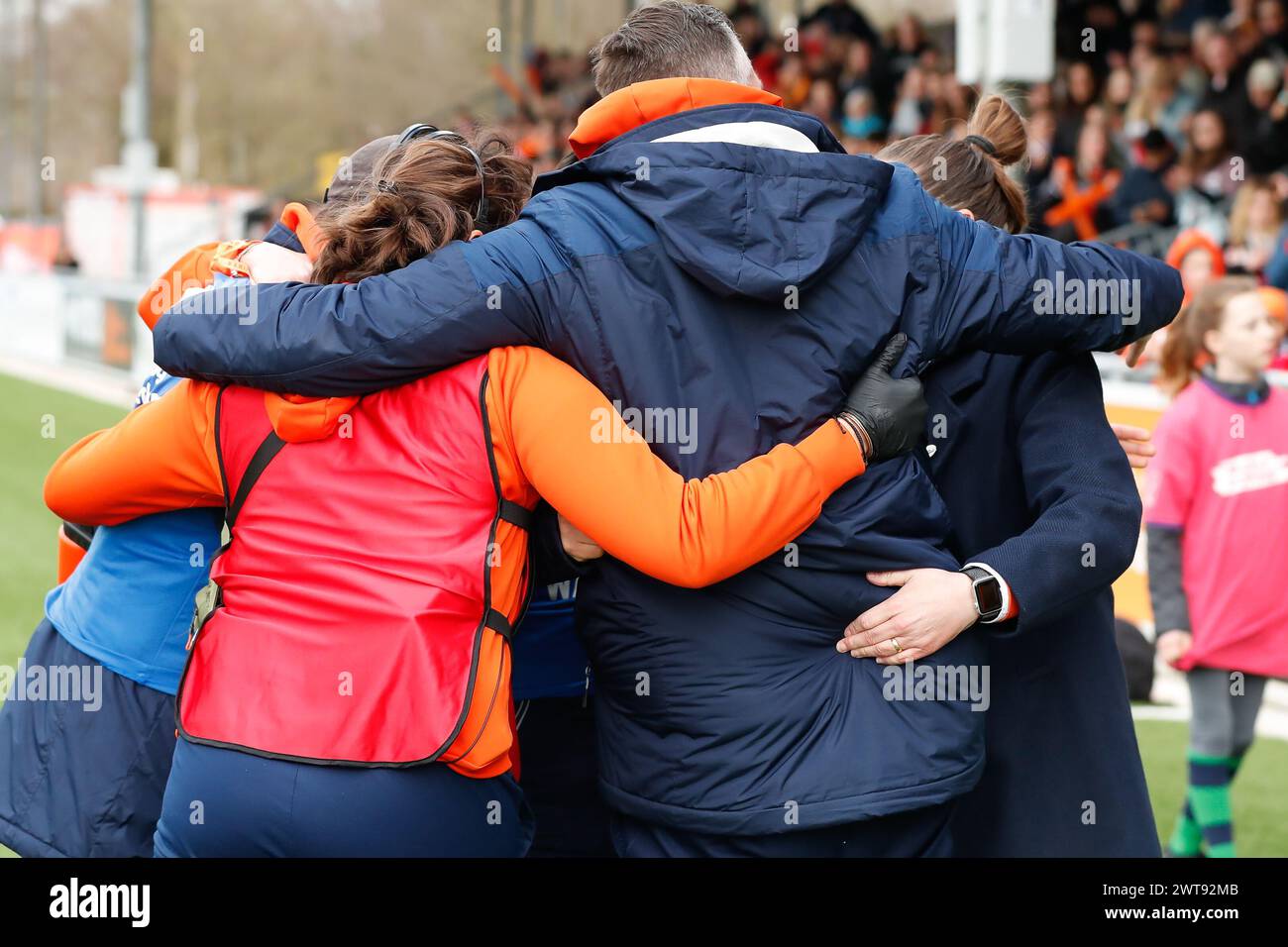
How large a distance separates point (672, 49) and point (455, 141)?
1.20 ft

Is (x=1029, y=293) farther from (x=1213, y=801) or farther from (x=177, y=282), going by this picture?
(x=1213, y=801)

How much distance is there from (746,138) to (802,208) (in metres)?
0.14

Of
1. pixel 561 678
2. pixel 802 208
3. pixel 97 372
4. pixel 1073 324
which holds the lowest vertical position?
pixel 97 372

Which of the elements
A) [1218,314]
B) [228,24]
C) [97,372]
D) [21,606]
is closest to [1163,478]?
[1218,314]

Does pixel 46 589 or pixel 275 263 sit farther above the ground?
pixel 275 263

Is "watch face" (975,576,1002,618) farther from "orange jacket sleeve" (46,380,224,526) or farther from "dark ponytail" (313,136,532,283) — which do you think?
"orange jacket sleeve" (46,380,224,526)

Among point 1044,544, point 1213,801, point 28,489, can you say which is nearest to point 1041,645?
point 1044,544

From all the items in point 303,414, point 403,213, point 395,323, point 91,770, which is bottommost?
point 91,770

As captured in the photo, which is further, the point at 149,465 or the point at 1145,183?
the point at 1145,183

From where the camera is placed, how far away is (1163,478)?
4.70 metres

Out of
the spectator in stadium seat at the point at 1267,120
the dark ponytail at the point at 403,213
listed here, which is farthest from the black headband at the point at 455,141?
the spectator in stadium seat at the point at 1267,120

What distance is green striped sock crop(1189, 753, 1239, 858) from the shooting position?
448cm

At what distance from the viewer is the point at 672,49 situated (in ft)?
7.50
